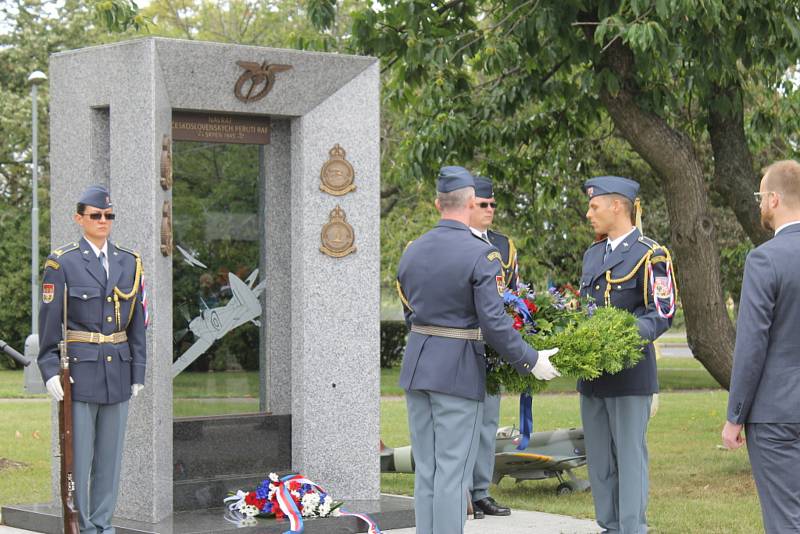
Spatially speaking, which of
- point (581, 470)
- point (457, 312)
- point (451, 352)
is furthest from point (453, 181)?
point (581, 470)

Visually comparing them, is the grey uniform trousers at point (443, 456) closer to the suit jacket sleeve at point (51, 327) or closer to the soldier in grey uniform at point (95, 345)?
the soldier in grey uniform at point (95, 345)

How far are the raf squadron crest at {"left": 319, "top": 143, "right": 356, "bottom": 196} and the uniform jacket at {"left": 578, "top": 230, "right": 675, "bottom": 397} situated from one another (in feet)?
7.78

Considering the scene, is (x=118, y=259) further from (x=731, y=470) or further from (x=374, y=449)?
(x=731, y=470)

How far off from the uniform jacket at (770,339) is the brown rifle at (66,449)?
11.9 feet

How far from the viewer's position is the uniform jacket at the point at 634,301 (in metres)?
6.83

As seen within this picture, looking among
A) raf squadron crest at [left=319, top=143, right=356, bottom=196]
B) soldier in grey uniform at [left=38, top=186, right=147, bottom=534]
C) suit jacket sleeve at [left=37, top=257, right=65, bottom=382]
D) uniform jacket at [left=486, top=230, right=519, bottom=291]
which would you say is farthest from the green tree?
suit jacket sleeve at [left=37, top=257, right=65, bottom=382]

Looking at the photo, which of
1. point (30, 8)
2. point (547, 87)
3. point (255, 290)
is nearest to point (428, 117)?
point (547, 87)

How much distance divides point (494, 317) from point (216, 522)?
281 centimetres

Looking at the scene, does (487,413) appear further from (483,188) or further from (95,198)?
(95,198)

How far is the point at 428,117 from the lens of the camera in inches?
474

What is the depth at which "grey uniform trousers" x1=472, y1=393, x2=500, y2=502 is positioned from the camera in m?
8.69

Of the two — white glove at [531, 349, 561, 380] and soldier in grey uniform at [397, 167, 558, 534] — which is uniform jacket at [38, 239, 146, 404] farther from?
white glove at [531, 349, 561, 380]

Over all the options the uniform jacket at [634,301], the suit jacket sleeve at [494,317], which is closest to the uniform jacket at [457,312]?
the suit jacket sleeve at [494,317]

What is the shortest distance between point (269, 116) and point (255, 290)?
4.21 ft
